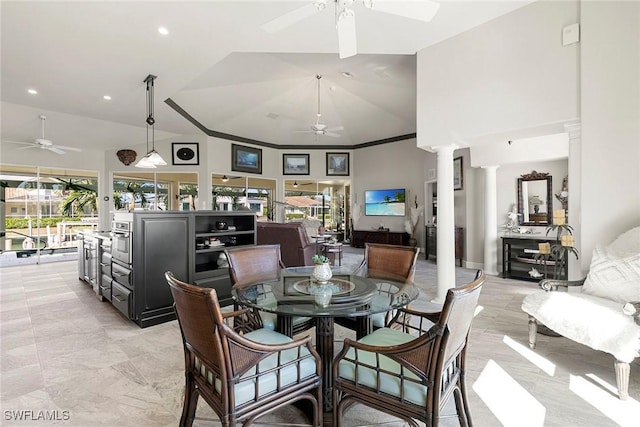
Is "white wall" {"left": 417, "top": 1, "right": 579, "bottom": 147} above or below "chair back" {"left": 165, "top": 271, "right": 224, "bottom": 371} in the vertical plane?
above

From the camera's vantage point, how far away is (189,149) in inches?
304

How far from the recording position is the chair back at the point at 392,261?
2540 millimetres

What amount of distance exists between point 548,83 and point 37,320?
6064 millimetres

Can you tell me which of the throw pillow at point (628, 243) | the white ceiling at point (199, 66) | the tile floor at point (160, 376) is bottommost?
the tile floor at point (160, 376)

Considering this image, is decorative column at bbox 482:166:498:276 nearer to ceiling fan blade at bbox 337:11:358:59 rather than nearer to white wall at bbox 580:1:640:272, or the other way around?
white wall at bbox 580:1:640:272

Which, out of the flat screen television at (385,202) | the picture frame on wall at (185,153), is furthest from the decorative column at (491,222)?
the picture frame on wall at (185,153)

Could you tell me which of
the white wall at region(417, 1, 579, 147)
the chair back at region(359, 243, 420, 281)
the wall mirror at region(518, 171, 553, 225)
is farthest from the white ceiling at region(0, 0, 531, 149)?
the wall mirror at region(518, 171, 553, 225)

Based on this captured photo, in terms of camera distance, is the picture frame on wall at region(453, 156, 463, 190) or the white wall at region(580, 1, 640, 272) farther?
the picture frame on wall at region(453, 156, 463, 190)

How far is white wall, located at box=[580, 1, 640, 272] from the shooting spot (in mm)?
2729

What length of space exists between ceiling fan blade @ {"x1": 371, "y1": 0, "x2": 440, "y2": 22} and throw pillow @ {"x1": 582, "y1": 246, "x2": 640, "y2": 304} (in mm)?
2522

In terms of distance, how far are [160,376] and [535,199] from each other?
6.49m

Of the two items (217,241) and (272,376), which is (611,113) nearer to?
(272,376)

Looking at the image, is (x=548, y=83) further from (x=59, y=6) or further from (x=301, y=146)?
(x=301, y=146)

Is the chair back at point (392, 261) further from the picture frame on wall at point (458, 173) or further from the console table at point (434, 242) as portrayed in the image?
the picture frame on wall at point (458, 173)
